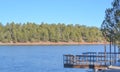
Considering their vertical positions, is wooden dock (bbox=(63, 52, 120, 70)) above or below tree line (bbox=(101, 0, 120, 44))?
below

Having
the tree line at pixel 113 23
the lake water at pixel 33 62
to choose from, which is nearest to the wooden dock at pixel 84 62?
the tree line at pixel 113 23

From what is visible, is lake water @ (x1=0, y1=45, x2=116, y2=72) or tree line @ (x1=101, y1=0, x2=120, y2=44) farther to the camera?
lake water @ (x1=0, y1=45, x2=116, y2=72)

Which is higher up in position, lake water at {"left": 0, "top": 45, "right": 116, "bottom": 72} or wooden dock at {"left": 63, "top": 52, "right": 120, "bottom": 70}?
wooden dock at {"left": 63, "top": 52, "right": 120, "bottom": 70}

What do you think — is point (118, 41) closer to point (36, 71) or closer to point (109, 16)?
point (109, 16)

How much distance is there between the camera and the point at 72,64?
44.4m

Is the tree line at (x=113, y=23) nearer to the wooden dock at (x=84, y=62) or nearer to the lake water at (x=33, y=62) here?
the wooden dock at (x=84, y=62)

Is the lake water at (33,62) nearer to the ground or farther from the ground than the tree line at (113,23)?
nearer to the ground

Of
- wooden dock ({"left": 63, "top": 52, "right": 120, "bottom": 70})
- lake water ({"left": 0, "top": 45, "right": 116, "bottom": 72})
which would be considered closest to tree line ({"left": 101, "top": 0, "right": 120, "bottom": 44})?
wooden dock ({"left": 63, "top": 52, "right": 120, "bottom": 70})

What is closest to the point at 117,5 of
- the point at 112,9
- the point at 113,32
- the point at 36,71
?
the point at 112,9

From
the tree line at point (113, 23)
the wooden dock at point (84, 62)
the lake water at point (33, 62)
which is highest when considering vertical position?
the tree line at point (113, 23)

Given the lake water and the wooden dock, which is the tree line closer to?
the wooden dock

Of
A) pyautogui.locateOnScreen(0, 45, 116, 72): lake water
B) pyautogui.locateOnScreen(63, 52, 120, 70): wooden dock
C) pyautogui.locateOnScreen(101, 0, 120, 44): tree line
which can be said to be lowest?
pyautogui.locateOnScreen(0, 45, 116, 72): lake water

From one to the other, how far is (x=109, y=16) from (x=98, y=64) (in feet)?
17.7

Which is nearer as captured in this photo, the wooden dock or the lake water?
the wooden dock
